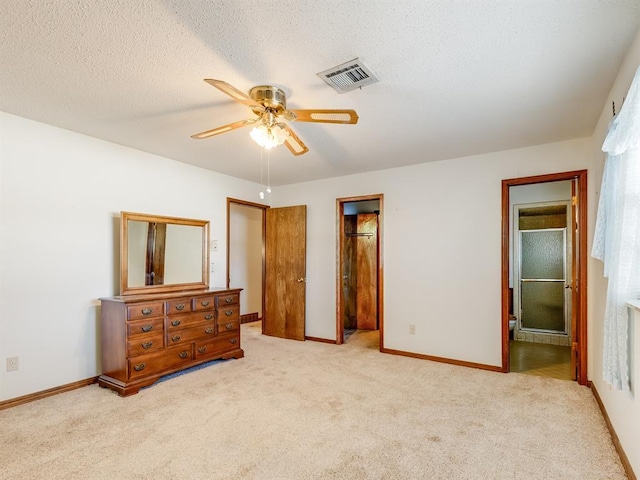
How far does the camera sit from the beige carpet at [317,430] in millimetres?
1920

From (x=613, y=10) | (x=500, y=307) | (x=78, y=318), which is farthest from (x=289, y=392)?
(x=613, y=10)

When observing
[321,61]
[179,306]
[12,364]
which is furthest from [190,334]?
[321,61]

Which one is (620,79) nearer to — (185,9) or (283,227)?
(185,9)

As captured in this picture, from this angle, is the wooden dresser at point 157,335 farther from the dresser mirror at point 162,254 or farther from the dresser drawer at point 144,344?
the dresser mirror at point 162,254

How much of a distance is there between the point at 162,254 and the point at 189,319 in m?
0.81

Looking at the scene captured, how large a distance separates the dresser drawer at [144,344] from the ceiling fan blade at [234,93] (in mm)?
2270

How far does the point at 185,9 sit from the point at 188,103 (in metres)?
1.00

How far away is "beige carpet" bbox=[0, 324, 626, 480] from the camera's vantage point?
1.92 meters

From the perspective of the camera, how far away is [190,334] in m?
3.47

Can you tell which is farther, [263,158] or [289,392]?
[263,158]

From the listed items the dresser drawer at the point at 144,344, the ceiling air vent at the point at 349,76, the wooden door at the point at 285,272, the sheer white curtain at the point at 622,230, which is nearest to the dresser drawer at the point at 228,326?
the dresser drawer at the point at 144,344

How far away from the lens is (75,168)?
3158mm

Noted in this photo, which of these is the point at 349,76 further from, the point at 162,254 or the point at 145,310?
the point at 162,254

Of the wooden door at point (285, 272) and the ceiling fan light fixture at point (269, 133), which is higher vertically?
the ceiling fan light fixture at point (269, 133)
